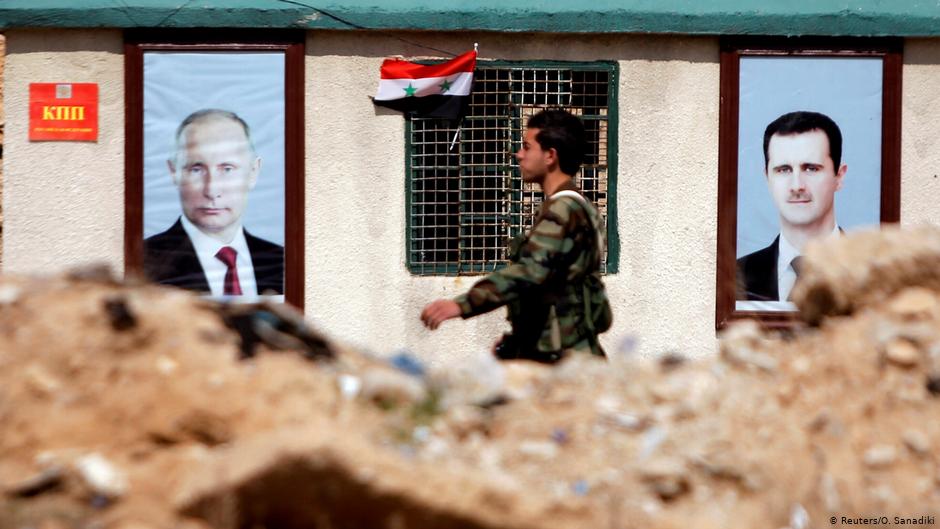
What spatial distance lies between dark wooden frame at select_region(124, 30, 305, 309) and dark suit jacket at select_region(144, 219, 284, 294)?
6 centimetres

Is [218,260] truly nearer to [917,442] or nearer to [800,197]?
[800,197]

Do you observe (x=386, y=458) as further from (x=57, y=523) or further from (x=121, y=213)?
(x=121, y=213)

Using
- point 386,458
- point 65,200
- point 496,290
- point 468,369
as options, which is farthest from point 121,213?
point 386,458

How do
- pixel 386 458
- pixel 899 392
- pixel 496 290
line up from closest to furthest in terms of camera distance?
pixel 386 458 < pixel 899 392 < pixel 496 290

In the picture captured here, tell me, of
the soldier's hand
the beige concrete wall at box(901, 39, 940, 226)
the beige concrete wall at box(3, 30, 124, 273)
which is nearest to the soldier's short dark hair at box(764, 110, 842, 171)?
the beige concrete wall at box(901, 39, 940, 226)

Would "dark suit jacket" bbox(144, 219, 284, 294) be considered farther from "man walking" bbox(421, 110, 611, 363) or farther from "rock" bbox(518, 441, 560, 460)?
"rock" bbox(518, 441, 560, 460)

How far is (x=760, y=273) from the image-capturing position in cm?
869

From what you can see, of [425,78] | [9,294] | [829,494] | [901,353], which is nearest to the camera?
[829,494]

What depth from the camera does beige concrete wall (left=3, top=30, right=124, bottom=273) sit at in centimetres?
833

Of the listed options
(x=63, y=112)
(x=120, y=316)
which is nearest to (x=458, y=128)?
(x=63, y=112)

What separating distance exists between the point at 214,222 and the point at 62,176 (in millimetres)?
982

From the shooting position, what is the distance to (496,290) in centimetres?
491

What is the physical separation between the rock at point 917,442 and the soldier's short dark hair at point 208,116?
559cm

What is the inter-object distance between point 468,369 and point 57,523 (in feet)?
4.17
